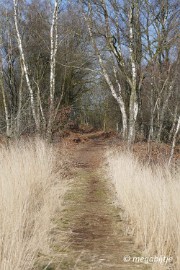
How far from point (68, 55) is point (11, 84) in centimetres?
445

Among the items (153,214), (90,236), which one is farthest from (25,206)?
(153,214)

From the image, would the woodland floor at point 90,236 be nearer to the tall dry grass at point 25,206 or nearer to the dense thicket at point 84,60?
the tall dry grass at point 25,206

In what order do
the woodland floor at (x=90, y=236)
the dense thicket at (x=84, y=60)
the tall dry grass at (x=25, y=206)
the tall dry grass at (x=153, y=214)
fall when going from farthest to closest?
the dense thicket at (x=84, y=60) → the tall dry grass at (x=153, y=214) → the woodland floor at (x=90, y=236) → the tall dry grass at (x=25, y=206)

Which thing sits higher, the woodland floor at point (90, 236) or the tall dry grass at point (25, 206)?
the tall dry grass at point (25, 206)

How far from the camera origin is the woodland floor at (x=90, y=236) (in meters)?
3.51

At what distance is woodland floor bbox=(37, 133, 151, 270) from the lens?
11.5ft

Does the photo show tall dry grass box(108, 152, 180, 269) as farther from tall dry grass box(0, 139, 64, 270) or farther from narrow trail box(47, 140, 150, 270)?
tall dry grass box(0, 139, 64, 270)

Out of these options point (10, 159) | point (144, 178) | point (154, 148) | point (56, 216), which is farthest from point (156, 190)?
point (154, 148)

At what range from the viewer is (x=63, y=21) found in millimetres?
18109

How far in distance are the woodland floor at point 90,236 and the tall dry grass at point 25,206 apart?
0.68 feet

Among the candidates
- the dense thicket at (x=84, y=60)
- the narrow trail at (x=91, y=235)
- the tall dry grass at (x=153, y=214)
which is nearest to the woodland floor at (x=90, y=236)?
the narrow trail at (x=91, y=235)

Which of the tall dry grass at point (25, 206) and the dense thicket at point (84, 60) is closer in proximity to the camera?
the tall dry grass at point (25, 206)

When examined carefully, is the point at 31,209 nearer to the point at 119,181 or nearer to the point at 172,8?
the point at 119,181

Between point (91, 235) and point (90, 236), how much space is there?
41mm
